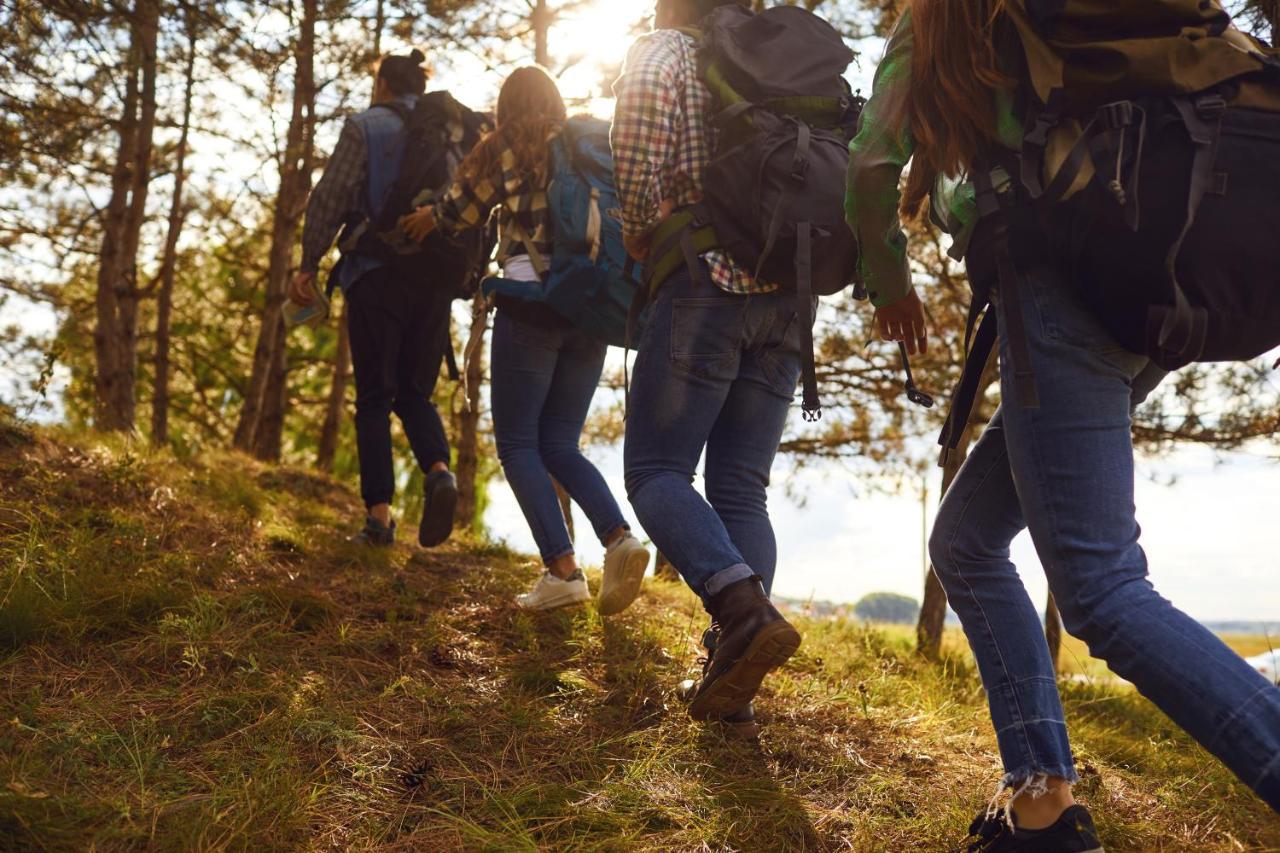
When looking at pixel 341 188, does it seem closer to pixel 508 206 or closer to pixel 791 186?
pixel 508 206

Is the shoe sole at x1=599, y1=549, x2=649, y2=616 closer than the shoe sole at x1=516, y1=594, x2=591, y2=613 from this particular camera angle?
Yes

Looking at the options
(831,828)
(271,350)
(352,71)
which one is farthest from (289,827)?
(352,71)

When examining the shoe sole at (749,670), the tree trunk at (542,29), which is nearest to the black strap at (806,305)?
the shoe sole at (749,670)

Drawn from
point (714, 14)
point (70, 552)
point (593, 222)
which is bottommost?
point (70, 552)

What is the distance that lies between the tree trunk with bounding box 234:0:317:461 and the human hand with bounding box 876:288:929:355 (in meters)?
6.77

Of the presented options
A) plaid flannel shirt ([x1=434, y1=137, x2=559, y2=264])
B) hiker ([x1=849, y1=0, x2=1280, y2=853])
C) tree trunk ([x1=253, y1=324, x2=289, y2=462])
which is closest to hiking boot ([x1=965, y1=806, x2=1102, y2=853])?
hiker ([x1=849, y1=0, x2=1280, y2=853])

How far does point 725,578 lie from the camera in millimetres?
2678

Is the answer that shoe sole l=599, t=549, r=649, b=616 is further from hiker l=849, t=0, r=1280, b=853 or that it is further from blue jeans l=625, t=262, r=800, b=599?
hiker l=849, t=0, r=1280, b=853

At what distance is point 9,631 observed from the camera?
2.96 metres

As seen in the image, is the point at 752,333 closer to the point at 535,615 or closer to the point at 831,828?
the point at 831,828

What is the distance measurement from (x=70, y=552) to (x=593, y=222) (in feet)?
7.08

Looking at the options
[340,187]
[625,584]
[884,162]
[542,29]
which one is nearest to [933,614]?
[625,584]

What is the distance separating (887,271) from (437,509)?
288cm

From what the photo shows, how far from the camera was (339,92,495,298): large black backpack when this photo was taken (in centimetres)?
455
